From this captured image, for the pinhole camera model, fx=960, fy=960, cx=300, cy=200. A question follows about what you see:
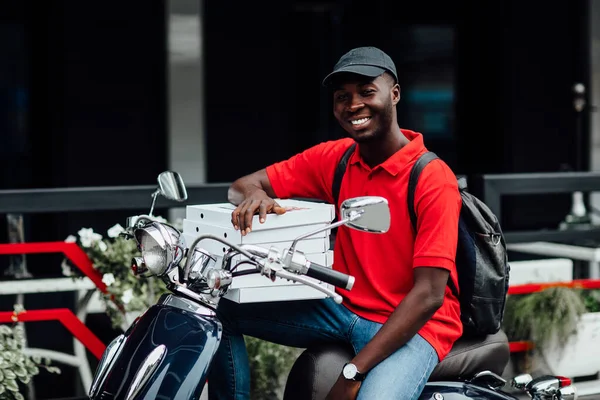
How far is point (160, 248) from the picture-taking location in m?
2.61

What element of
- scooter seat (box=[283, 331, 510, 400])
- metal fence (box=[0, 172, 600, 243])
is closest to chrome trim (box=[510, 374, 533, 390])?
scooter seat (box=[283, 331, 510, 400])

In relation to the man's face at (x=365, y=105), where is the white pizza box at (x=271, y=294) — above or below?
below

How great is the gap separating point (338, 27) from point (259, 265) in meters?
6.64

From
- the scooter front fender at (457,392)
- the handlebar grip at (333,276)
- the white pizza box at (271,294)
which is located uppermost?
the handlebar grip at (333,276)

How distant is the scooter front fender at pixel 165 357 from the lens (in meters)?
2.52

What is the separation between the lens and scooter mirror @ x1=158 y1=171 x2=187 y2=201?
3.13m

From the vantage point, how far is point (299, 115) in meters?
8.93

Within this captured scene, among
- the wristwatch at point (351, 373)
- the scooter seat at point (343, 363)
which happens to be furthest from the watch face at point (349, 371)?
the scooter seat at point (343, 363)

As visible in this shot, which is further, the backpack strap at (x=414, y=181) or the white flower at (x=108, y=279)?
the white flower at (x=108, y=279)

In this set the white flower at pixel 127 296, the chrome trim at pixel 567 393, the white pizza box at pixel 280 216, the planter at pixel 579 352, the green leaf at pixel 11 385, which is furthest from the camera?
the planter at pixel 579 352

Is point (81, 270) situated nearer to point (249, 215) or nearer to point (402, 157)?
point (249, 215)

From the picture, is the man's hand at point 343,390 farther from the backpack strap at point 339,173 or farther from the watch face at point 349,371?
the backpack strap at point 339,173

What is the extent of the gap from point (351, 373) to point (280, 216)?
523mm

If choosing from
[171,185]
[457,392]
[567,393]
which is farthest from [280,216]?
[567,393]
